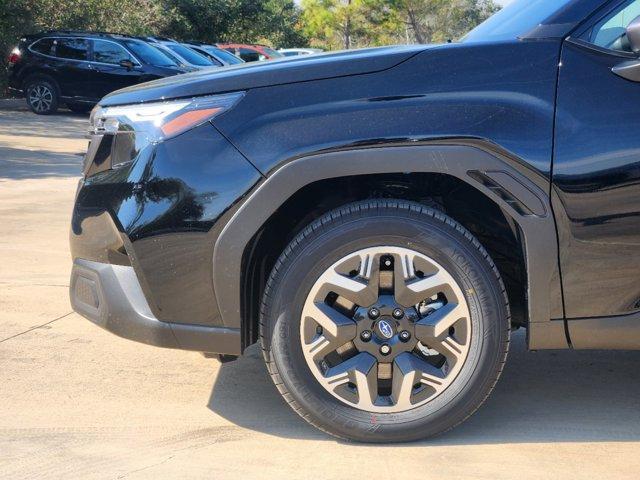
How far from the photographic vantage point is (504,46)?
3.42 metres

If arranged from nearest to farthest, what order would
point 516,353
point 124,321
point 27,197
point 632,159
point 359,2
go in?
point 632,159 → point 124,321 → point 516,353 → point 27,197 → point 359,2

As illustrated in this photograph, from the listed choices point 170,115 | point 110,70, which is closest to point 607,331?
point 170,115

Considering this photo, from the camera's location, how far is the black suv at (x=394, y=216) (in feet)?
10.8

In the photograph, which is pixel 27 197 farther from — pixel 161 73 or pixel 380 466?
pixel 161 73

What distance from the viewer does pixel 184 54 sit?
20234mm

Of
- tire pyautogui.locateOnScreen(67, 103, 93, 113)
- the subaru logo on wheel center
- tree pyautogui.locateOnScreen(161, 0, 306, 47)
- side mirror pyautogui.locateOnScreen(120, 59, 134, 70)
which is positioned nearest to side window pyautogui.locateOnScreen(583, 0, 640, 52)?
the subaru logo on wheel center

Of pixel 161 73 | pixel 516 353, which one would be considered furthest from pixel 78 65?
pixel 516 353

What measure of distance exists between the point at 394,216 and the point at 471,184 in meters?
0.29

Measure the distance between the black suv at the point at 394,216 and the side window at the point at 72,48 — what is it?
53.0 feet

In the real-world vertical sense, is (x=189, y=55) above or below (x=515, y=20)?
below

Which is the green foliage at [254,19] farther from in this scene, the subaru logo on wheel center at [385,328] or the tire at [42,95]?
the subaru logo on wheel center at [385,328]

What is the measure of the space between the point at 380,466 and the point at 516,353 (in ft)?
5.09

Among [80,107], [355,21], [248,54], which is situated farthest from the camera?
[355,21]

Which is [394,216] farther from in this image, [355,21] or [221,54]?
[355,21]
